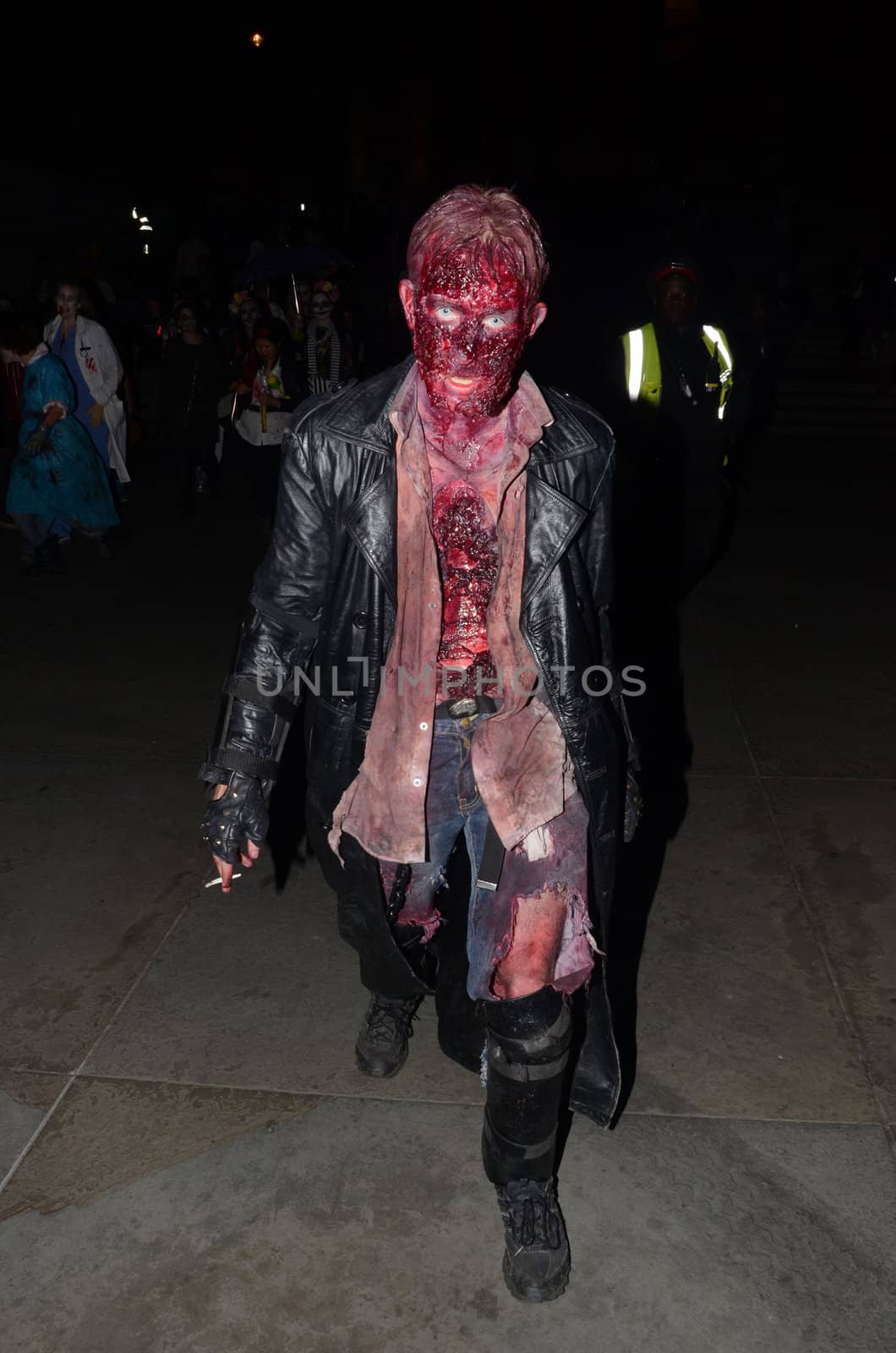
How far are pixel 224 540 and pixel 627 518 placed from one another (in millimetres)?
3279

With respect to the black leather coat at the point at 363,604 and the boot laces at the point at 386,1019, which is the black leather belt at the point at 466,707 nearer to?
the black leather coat at the point at 363,604

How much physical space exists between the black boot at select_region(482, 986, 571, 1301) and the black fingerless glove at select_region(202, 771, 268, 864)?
0.65m

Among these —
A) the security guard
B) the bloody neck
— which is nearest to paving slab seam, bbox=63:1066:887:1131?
the bloody neck

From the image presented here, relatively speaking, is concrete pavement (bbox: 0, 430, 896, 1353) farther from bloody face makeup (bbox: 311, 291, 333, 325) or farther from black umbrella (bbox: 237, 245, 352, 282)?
black umbrella (bbox: 237, 245, 352, 282)

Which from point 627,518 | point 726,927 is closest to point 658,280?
point 627,518

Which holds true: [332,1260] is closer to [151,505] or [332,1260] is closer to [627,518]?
[627,518]

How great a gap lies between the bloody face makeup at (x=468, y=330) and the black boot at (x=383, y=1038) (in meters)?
1.68

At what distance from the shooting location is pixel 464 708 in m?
2.61

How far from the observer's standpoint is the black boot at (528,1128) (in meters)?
2.64

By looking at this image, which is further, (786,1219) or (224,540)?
(224,540)

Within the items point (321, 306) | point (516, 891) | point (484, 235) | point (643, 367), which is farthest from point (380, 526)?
point (321, 306)

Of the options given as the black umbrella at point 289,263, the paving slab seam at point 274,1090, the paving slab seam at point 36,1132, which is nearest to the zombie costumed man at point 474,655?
the paving slab seam at point 274,1090

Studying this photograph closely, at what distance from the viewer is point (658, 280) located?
6543 mm

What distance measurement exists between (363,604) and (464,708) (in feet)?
1.00
